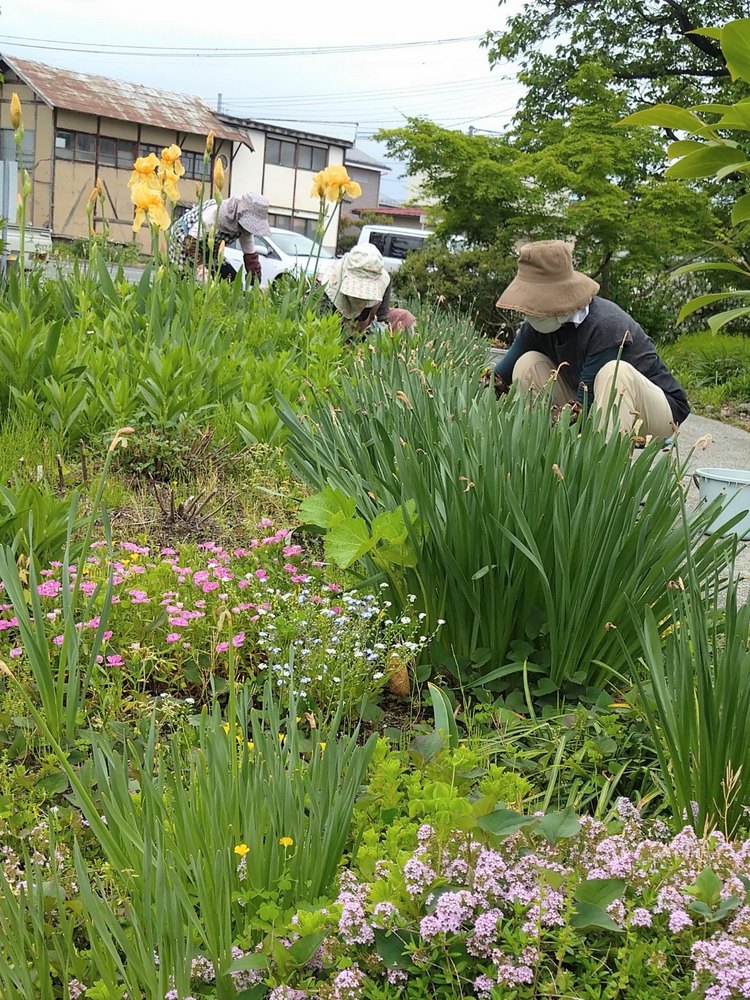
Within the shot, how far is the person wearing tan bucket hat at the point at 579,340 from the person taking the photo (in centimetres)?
392

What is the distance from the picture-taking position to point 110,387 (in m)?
3.70

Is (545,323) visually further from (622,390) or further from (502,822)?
(502,822)

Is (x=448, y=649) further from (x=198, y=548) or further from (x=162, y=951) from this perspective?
(x=162, y=951)

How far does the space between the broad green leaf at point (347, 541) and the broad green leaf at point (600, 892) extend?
1.21 meters

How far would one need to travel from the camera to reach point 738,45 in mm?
1469

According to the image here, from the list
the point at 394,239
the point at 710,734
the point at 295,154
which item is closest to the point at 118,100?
the point at 295,154

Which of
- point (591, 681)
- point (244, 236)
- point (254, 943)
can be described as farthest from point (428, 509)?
point (244, 236)

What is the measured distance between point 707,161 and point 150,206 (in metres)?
3.50

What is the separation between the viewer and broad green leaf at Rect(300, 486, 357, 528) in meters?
2.42

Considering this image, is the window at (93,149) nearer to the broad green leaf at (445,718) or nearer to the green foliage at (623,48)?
the green foliage at (623,48)

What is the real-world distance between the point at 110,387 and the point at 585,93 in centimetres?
1323

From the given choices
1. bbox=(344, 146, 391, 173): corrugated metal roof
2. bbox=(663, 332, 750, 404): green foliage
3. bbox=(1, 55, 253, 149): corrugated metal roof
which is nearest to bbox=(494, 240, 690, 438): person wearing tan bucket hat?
bbox=(663, 332, 750, 404): green foliage

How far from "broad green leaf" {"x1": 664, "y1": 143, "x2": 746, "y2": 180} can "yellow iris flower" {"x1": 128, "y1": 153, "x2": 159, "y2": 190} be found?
3518mm

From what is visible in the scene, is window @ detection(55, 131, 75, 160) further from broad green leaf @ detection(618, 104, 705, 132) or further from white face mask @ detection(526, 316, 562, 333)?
broad green leaf @ detection(618, 104, 705, 132)
